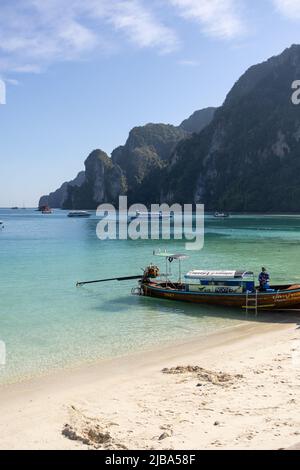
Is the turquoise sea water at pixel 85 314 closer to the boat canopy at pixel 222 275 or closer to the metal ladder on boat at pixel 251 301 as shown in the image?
the metal ladder on boat at pixel 251 301

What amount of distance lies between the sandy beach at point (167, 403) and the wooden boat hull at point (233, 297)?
5317 mm

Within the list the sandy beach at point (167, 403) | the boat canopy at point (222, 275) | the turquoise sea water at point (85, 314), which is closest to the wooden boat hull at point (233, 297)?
the turquoise sea water at point (85, 314)

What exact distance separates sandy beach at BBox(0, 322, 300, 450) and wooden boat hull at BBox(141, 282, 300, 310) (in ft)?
Result: 17.4

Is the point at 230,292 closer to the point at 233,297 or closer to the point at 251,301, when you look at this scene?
the point at 233,297

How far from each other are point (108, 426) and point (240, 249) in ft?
142

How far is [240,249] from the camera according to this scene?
51.1 meters

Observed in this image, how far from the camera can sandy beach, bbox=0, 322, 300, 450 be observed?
27.7ft

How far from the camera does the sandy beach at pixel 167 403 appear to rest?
8.43 metres

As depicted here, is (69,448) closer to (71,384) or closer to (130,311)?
(71,384)

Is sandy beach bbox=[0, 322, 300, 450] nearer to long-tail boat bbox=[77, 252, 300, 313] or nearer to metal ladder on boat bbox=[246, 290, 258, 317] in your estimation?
long-tail boat bbox=[77, 252, 300, 313]

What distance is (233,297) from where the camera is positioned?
22125 mm

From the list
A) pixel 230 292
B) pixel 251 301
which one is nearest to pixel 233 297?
pixel 230 292

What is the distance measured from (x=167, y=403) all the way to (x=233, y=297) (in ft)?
40.4
